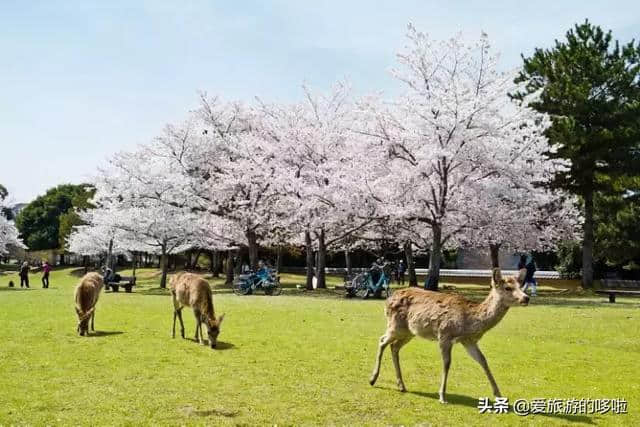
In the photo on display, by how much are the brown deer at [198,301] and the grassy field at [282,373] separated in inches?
14.4

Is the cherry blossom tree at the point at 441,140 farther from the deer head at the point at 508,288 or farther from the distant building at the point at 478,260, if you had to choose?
the distant building at the point at 478,260

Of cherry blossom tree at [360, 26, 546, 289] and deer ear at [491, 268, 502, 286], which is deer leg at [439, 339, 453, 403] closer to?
deer ear at [491, 268, 502, 286]

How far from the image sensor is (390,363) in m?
10.4

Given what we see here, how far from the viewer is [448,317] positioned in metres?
8.16

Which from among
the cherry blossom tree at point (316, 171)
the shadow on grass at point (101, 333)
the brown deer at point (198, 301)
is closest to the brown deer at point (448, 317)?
the brown deer at point (198, 301)

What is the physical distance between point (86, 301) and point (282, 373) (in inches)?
246

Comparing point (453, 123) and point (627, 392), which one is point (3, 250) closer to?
point (453, 123)

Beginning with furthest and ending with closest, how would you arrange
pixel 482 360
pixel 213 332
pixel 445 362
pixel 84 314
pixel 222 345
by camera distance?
pixel 84 314
pixel 222 345
pixel 213 332
pixel 445 362
pixel 482 360

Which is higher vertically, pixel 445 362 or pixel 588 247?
pixel 588 247

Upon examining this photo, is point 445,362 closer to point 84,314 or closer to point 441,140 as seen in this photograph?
point 84,314

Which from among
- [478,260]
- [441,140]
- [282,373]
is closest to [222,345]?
[282,373]

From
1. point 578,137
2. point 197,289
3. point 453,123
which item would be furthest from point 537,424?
point 578,137

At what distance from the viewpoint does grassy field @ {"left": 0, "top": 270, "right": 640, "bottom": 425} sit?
7289 mm

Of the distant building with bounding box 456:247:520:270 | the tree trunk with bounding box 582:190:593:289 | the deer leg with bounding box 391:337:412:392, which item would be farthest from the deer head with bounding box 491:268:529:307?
the distant building with bounding box 456:247:520:270
